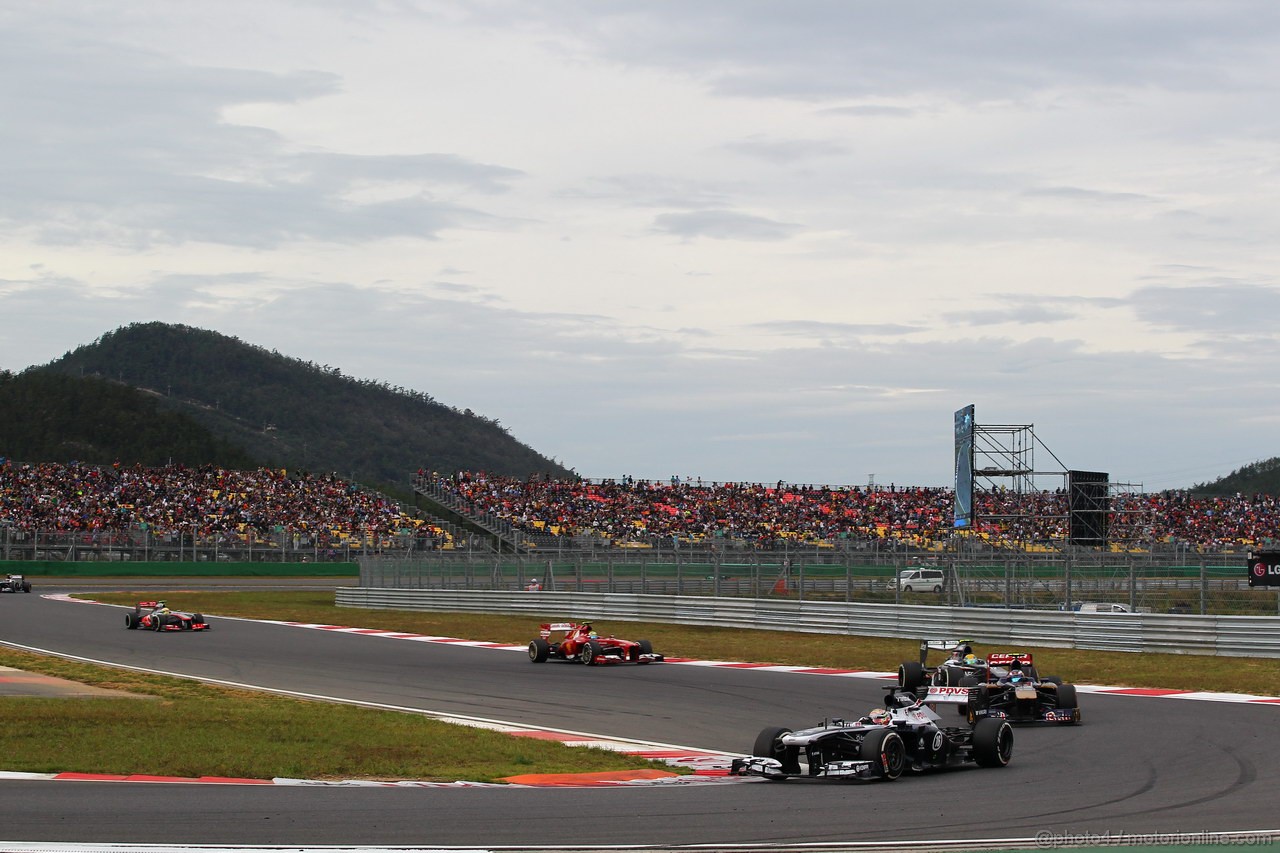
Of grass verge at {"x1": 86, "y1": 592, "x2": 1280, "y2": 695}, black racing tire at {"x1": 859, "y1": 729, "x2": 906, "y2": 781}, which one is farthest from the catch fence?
black racing tire at {"x1": 859, "y1": 729, "x2": 906, "y2": 781}

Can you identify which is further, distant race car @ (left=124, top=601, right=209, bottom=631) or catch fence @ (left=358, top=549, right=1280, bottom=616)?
distant race car @ (left=124, top=601, right=209, bottom=631)

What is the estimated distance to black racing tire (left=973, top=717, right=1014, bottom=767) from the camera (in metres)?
12.2

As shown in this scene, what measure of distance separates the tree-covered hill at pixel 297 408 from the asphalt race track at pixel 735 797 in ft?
431

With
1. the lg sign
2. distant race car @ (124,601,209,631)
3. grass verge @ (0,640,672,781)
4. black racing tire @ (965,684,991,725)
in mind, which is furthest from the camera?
distant race car @ (124,601,209,631)

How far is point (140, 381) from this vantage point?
162625mm

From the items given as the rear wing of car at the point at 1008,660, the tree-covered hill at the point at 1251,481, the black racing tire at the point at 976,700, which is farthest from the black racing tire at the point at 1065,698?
the tree-covered hill at the point at 1251,481

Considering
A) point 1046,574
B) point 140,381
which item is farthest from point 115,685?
point 140,381

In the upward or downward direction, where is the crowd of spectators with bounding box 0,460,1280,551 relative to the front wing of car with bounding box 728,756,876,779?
upward

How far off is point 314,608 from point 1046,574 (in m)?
21.5

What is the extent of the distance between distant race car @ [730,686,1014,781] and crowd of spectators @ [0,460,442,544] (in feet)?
148

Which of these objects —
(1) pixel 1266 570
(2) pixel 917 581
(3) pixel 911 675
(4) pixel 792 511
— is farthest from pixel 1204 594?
(4) pixel 792 511

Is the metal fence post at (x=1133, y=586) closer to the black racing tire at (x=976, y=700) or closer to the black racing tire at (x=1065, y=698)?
the black racing tire at (x=1065, y=698)

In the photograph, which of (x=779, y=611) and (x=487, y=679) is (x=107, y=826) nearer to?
(x=487, y=679)

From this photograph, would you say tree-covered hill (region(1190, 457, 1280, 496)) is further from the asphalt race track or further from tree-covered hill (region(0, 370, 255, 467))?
the asphalt race track
